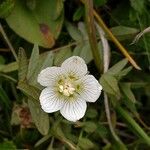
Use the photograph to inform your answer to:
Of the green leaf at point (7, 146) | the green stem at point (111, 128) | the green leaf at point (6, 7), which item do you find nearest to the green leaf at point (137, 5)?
the green stem at point (111, 128)

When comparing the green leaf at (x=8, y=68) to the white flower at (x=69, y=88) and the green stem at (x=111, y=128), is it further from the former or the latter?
the green stem at (x=111, y=128)

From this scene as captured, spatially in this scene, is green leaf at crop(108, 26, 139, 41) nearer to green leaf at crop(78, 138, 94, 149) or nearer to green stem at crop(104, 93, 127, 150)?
green stem at crop(104, 93, 127, 150)

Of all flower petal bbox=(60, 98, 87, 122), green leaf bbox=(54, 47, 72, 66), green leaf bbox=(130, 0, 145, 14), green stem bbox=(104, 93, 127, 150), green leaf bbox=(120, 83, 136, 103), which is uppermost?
green leaf bbox=(130, 0, 145, 14)

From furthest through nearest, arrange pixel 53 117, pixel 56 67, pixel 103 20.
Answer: pixel 103 20
pixel 53 117
pixel 56 67

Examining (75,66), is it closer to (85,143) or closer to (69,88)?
(69,88)

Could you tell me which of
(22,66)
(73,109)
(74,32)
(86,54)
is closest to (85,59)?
(86,54)

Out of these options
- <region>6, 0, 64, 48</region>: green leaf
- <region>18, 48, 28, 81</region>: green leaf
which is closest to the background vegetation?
<region>6, 0, 64, 48</region>: green leaf

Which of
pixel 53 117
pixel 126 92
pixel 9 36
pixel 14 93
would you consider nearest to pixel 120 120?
pixel 126 92

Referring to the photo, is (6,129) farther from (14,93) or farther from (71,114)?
(71,114)
